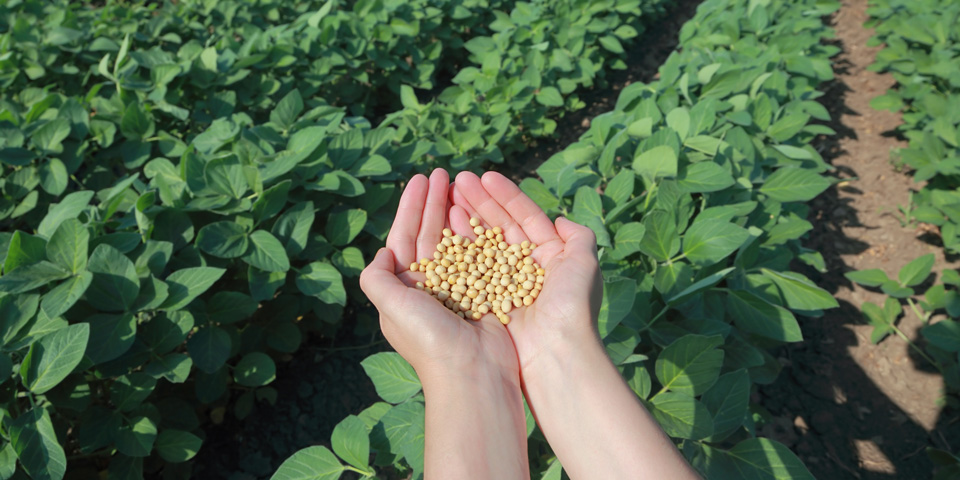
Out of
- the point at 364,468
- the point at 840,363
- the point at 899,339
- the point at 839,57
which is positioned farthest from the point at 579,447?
the point at 839,57

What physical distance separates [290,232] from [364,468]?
1112 mm

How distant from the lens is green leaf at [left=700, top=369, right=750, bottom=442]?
5.04 ft

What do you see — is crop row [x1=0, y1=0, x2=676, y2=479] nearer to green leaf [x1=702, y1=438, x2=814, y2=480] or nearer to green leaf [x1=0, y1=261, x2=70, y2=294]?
green leaf [x1=0, y1=261, x2=70, y2=294]

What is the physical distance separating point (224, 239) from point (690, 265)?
1.69 m

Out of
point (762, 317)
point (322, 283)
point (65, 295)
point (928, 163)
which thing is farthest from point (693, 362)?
point (928, 163)

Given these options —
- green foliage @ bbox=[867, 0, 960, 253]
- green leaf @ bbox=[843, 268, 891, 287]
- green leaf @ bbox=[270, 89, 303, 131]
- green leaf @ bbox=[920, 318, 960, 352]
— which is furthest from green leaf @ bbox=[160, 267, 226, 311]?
green foliage @ bbox=[867, 0, 960, 253]

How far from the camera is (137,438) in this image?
1.91 m

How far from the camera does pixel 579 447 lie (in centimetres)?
133

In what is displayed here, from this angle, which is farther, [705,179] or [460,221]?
[705,179]

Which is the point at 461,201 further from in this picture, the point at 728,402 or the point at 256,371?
the point at 256,371

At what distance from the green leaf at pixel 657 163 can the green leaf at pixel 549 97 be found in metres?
1.88

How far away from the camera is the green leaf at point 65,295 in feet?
5.73

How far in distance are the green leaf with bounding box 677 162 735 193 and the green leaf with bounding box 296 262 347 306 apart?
4.47 ft

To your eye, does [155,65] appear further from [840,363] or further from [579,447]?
[840,363]
